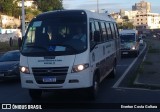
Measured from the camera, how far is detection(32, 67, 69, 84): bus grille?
11.8m

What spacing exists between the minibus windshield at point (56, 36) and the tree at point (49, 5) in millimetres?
115138

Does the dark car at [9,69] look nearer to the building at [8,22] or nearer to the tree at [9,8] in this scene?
the building at [8,22]

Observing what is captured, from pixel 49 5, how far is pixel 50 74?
121337 millimetres

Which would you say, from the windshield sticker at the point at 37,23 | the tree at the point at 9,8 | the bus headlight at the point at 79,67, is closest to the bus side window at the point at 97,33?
the bus headlight at the point at 79,67

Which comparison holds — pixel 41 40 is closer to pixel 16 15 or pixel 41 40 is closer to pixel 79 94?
pixel 79 94

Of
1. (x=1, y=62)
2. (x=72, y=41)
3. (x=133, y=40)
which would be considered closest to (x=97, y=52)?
(x=72, y=41)

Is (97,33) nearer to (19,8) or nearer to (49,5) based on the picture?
(19,8)

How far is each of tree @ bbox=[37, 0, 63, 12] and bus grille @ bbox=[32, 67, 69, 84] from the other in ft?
381

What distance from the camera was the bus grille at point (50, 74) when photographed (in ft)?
38.8

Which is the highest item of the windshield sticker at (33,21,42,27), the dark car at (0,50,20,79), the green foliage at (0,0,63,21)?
the windshield sticker at (33,21,42,27)

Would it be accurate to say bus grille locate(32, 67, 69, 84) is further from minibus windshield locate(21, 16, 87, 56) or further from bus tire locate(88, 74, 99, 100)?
bus tire locate(88, 74, 99, 100)

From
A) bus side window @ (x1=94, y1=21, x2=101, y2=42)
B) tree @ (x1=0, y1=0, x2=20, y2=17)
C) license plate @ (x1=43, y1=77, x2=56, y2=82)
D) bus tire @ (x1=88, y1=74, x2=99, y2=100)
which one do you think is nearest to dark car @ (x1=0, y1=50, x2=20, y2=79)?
bus side window @ (x1=94, y1=21, x2=101, y2=42)

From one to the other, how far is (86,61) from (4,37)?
6377 cm

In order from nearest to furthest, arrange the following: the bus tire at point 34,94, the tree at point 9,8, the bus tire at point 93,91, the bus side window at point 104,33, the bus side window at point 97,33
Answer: the bus tire at point 93,91 < the bus tire at point 34,94 < the bus side window at point 97,33 < the bus side window at point 104,33 < the tree at point 9,8
